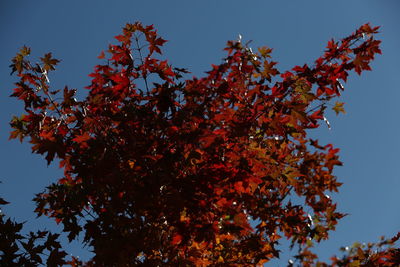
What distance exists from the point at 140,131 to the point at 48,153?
3.78 ft

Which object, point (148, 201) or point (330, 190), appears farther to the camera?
point (330, 190)

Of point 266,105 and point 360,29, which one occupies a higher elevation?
point 360,29

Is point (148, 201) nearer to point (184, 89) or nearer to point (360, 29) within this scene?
point (184, 89)

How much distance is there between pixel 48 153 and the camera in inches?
160

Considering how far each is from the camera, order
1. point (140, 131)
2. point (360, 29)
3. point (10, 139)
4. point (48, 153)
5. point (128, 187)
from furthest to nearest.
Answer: point (10, 139)
point (360, 29)
point (140, 131)
point (128, 187)
point (48, 153)

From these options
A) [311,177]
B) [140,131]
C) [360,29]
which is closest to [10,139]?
[140,131]

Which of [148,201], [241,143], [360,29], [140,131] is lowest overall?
[148,201]

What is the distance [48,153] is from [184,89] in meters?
1.82

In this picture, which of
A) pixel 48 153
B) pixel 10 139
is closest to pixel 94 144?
pixel 48 153

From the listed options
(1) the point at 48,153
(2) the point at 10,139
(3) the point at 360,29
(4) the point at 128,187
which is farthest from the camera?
(2) the point at 10,139

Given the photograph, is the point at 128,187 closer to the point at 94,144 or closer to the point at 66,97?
the point at 94,144

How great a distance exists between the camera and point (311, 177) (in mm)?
5098

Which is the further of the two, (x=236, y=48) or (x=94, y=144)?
(x=236, y=48)

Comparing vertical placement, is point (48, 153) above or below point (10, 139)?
below
